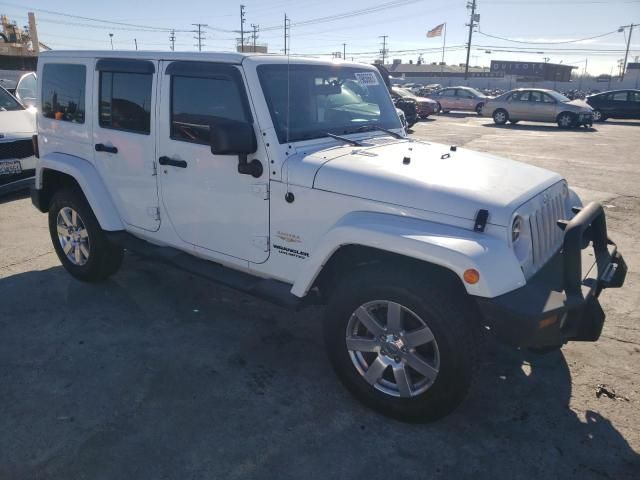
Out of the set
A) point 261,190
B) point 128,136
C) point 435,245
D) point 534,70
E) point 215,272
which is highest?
point 534,70

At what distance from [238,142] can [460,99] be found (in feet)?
86.7

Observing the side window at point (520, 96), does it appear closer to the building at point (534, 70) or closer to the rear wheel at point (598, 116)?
the rear wheel at point (598, 116)

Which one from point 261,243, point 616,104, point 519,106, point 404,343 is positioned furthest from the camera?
point 616,104

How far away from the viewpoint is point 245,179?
3.38 meters

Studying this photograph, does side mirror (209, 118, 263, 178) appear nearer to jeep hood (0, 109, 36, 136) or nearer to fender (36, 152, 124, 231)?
fender (36, 152, 124, 231)

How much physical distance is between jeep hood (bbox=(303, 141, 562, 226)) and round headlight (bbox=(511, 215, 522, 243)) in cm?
8

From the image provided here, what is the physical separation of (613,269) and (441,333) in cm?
140

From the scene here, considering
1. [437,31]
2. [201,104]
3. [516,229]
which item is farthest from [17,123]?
[437,31]

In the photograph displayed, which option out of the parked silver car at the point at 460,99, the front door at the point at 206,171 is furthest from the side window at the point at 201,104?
the parked silver car at the point at 460,99

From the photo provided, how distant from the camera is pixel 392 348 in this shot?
293cm

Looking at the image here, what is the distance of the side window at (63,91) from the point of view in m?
4.45

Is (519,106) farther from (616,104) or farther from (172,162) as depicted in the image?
(172,162)

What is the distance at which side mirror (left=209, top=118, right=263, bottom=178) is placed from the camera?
9.77 feet

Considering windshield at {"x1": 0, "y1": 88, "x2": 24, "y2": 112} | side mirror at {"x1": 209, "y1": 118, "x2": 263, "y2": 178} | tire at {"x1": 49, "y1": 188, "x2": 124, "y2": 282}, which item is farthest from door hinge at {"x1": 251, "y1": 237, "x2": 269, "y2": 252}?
windshield at {"x1": 0, "y1": 88, "x2": 24, "y2": 112}
